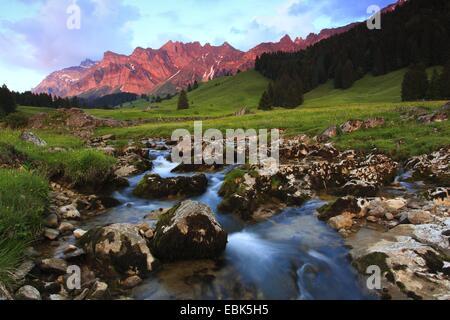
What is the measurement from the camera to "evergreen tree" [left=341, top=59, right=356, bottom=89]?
108875 millimetres

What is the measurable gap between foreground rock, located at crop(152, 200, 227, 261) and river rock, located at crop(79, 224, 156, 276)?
1.36 ft

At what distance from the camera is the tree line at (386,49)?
331 feet

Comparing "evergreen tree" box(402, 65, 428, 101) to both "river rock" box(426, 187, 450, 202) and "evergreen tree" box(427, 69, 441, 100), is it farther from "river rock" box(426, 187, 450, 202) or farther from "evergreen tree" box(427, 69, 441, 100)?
"river rock" box(426, 187, 450, 202)

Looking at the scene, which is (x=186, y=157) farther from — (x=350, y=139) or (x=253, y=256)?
(x=253, y=256)

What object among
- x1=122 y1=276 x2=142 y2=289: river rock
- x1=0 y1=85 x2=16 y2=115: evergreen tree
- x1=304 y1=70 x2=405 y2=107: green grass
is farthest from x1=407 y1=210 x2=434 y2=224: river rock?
x1=0 y1=85 x2=16 y2=115: evergreen tree

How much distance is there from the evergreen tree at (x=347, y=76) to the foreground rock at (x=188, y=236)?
356 ft

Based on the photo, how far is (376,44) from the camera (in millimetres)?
118500

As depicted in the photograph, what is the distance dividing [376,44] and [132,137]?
107m

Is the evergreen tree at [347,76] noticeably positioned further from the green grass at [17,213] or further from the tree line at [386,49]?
the green grass at [17,213]

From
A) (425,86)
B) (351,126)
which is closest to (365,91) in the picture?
(425,86)

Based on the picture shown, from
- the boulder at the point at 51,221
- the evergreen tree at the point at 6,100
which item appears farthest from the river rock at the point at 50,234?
the evergreen tree at the point at 6,100

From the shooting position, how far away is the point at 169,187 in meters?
15.1

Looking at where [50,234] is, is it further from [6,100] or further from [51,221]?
[6,100]
